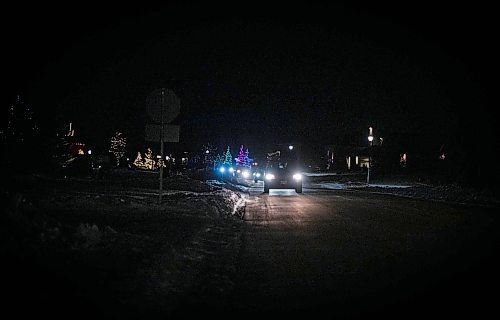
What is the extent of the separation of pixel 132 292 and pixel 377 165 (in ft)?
272

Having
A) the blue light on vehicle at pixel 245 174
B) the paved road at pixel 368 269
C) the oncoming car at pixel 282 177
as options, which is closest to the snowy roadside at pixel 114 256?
the paved road at pixel 368 269

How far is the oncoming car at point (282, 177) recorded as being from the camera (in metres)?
37.2

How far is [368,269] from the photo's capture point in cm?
941

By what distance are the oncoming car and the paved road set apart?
65.7 feet

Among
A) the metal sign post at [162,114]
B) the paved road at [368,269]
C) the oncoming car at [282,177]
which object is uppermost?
the metal sign post at [162,114]

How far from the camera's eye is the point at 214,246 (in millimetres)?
11812

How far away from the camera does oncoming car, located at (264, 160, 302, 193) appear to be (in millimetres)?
37156

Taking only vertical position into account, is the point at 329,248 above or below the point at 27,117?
below

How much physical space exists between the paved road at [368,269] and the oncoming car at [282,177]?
20029 mm

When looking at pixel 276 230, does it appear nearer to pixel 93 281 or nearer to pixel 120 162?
pixel 93 281

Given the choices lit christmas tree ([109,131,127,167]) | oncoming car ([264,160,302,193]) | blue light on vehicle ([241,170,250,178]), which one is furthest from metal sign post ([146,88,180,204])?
lit christmas tree ([109,131,127,167])

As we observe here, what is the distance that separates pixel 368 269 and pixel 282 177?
27946mm

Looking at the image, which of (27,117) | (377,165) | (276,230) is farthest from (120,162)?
(276,230)

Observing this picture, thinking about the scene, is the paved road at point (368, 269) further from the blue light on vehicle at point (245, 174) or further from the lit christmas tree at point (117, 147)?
the lit christmas tree at point (117, 147)
